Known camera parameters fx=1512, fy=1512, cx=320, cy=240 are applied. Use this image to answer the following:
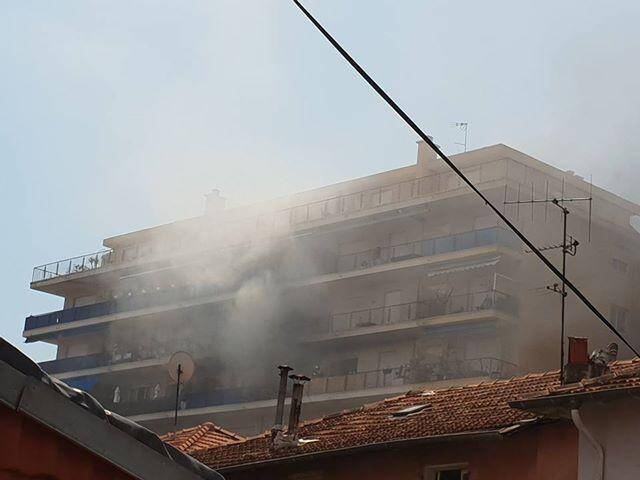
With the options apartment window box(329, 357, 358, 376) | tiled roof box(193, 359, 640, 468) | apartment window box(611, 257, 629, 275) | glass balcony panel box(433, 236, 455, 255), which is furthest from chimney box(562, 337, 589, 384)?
apartment window box(329, 357, 358, 376)

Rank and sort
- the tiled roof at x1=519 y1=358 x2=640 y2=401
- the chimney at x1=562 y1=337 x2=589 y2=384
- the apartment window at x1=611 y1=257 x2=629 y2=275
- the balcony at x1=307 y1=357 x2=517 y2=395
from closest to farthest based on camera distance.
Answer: the tiled roof at x1=519 y1=358 x2=640 y2=401 < the chimney at x1=562 y1=337 x2=589 y2=384 < the balcony at x1=307 y1=357 x2=517 y2=395 < the apartment window at x1=611 y1=257 x2=629 y2=275

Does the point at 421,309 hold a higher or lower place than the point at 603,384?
higher

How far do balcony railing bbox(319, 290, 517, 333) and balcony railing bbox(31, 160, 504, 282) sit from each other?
411 cm

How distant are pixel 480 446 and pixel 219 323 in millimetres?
48324

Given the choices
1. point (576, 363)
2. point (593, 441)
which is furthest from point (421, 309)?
point (593, 441)

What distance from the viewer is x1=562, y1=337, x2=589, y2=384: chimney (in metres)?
19.4

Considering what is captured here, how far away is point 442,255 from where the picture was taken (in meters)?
54.9

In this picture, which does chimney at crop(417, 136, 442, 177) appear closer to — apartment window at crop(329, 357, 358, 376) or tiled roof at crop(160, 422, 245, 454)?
apartment window at crop(329, 357, 358, 376)

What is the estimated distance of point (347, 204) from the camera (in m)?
62.4

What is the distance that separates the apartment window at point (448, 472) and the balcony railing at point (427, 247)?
3327 centimetres

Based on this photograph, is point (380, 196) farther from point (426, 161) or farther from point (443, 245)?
point (443, 245)

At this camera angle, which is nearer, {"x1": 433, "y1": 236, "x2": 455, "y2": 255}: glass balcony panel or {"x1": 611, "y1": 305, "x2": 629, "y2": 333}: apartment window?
{"x1": 433, "y1": 236, "x2": 455, "y2": 255}: glass balcony panel

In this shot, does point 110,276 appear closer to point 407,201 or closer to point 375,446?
point 407,201

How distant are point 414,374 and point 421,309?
267 cm
